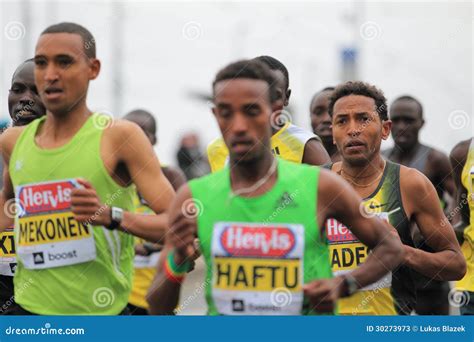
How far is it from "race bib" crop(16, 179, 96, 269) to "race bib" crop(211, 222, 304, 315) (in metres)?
Result: 0.97

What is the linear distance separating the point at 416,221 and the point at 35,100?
8.18ft

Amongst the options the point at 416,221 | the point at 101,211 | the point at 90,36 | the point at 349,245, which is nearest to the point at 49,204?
the point at 101,211

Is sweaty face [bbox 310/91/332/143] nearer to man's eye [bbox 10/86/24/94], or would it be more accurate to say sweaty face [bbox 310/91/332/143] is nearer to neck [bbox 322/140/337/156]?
neck [bbox 322/140/337/156]

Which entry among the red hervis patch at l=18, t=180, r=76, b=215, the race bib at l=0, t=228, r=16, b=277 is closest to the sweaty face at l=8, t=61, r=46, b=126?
the race bib at l=0, t=228, r=16, b=277

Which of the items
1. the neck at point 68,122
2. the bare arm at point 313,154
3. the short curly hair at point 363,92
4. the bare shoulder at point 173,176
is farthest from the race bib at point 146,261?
the neck at point 68,122

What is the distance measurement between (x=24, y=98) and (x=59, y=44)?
166 cm

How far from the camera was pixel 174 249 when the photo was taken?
4676 mm

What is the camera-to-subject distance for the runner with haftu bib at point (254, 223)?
4.63 metres

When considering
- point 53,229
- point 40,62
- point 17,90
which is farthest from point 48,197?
point 17,90

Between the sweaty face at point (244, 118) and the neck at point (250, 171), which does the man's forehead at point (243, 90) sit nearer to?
the sweaty face at point (244, 118)

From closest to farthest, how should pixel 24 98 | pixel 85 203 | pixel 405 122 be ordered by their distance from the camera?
pixel 85 203, pixel 24 98, pixel 405 122

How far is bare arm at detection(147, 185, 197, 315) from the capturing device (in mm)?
4602

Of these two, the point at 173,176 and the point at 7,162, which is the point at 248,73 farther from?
the point at 173,176
